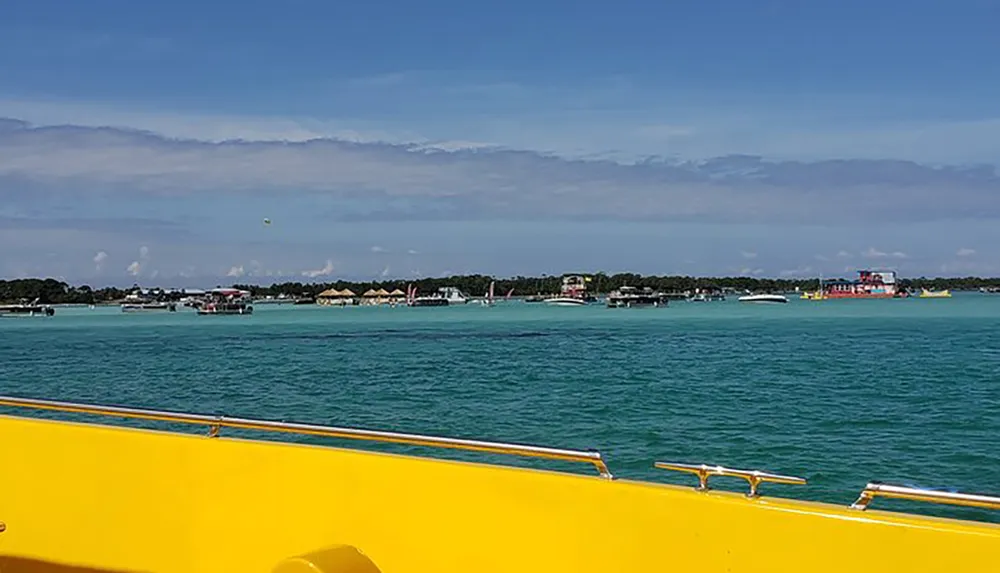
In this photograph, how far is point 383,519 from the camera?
393 centimetres

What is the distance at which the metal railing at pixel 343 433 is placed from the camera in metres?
3.48

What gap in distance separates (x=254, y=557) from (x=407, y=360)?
1509 inches

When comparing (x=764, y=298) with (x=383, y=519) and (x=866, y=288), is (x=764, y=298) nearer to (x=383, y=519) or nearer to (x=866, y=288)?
(x=866, y=288)

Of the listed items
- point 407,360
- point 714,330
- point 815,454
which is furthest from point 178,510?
point 714,330

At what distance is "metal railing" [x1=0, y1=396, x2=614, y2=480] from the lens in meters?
3.48

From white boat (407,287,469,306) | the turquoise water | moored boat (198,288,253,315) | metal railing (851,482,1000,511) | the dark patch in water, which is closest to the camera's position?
→ metal railing (851,482,1000,511)

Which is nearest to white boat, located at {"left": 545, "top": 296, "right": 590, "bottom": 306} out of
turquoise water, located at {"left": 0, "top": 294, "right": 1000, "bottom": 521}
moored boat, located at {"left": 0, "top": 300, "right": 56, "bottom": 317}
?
moored boat, located at {"left": 0, "top": 300, "right": 56, "bottom": 317}

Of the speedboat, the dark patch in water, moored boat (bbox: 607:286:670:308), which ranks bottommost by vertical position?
the dark patch in water

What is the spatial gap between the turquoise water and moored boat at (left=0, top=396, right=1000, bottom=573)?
5645mm

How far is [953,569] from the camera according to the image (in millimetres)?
2873

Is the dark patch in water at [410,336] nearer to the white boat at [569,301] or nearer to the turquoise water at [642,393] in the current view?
the turquoise water at [642,393]

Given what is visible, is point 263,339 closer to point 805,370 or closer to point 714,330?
point 714,330

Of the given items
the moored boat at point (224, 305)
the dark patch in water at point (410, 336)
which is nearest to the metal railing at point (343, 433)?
the dark patch in water at point (410, 336)

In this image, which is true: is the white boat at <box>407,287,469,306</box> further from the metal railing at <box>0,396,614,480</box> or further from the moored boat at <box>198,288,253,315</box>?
the metal railing at <box>0,396,614,480</box>
